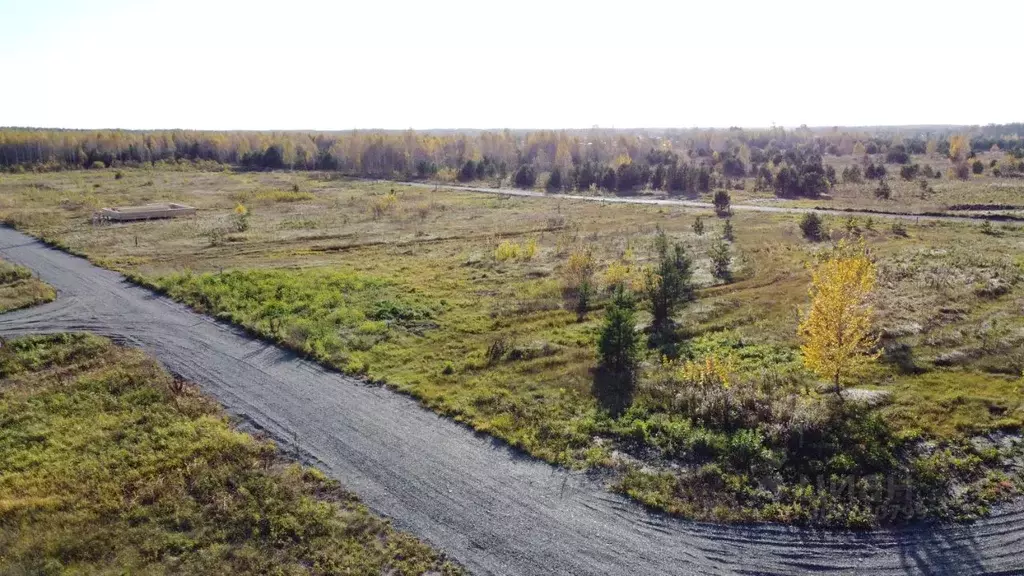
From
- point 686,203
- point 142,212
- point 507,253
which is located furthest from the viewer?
point 686,203

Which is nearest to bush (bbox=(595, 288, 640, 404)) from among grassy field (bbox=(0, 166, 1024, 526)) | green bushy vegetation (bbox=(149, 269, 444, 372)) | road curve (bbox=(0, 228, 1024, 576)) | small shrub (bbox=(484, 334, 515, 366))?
grassy field (bbox=(0, 166, 1024, 526))

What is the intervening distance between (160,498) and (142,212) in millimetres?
53397

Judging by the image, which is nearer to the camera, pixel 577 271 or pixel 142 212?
pixel 577 271

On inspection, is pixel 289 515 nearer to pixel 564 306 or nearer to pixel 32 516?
pixel 32 516

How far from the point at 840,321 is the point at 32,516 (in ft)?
76.4

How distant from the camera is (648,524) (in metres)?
14.6

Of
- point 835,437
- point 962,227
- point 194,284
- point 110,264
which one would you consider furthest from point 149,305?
point 962,227

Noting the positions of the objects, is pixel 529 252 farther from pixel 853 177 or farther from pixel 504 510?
pixel 853 177

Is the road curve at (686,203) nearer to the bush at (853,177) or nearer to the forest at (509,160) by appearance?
the forest at (509,160)

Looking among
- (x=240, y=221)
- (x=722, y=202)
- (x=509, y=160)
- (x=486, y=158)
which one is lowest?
(x=240, y=221)

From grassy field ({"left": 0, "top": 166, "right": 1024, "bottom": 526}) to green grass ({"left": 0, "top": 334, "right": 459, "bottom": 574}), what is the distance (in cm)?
553

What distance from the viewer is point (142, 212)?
59500mm

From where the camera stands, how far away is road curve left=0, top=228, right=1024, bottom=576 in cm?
1333

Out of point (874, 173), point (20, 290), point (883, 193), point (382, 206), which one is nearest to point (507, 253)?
point (20, 290)
